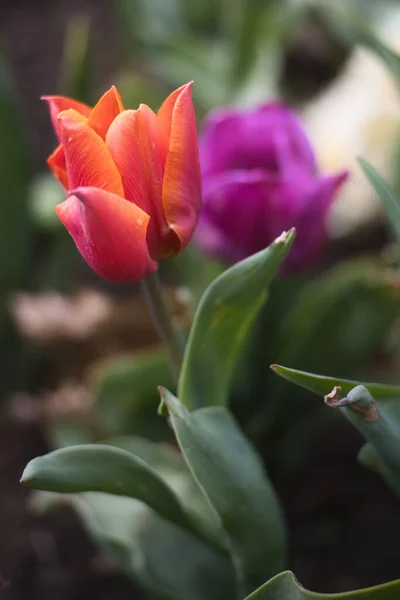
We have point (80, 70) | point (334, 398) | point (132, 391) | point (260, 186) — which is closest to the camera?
point (334, 398)

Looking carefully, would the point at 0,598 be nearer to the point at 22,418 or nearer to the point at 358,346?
the point at 22,418

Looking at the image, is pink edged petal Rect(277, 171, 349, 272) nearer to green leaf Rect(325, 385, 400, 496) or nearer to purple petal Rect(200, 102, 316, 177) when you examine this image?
purple petal Rect(200, 102, 316, 177)

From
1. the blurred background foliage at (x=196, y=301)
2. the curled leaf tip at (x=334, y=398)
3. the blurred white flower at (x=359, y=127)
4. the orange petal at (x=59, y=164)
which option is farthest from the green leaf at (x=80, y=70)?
the curled leaf tip at (x=334, y=398)

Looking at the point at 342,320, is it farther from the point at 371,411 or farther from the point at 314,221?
the point at 371,411

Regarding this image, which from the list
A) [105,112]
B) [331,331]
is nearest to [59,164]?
[105,112]

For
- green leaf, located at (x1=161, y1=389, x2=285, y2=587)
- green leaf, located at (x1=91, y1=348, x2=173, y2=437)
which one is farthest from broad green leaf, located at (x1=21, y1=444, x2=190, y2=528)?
green leaf, located at (x1=91, y1=348, x2=173, y2=437)
